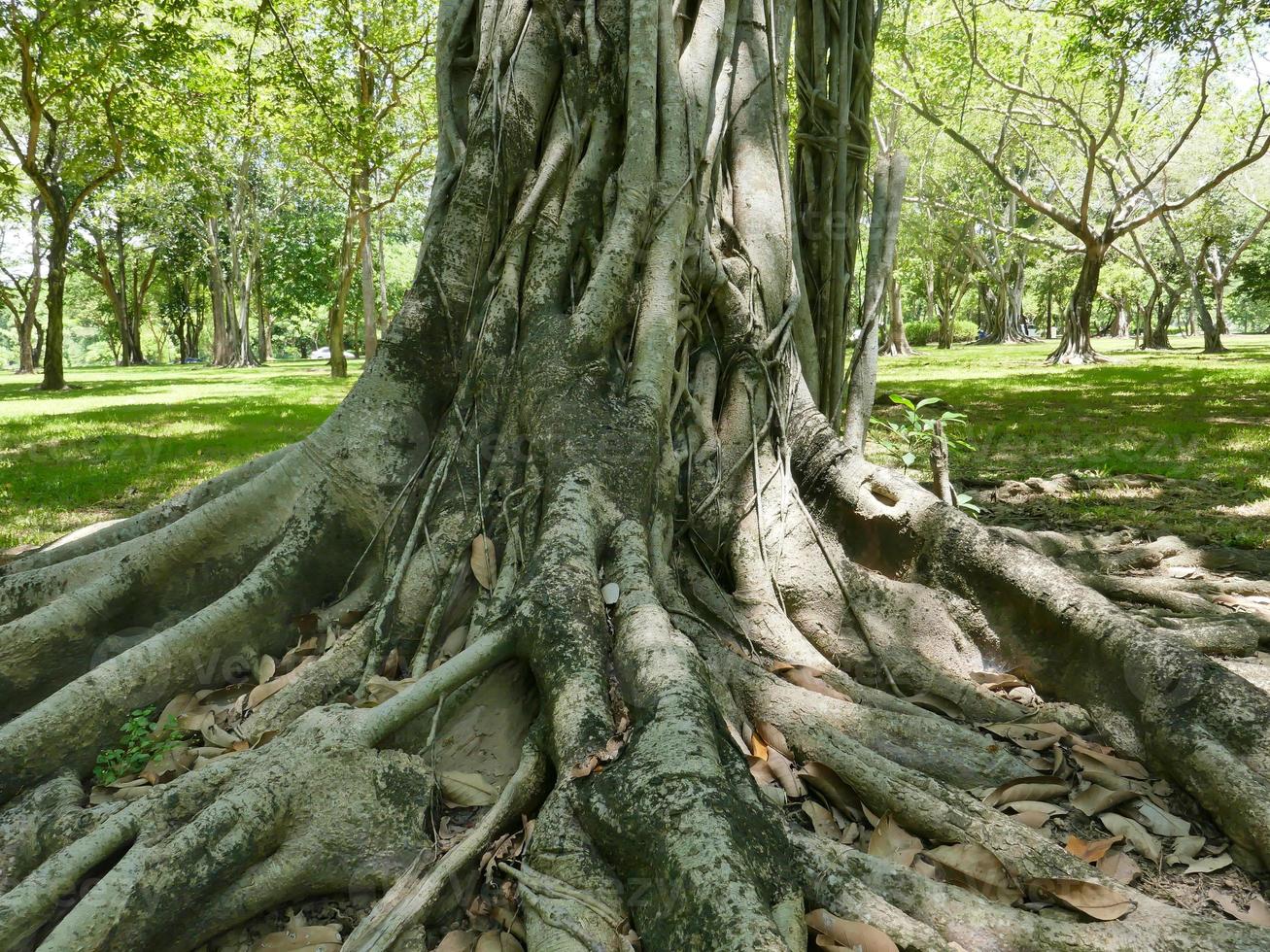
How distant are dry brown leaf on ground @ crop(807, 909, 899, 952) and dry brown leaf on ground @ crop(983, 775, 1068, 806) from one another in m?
0.91

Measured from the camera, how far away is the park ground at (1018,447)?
5.68m

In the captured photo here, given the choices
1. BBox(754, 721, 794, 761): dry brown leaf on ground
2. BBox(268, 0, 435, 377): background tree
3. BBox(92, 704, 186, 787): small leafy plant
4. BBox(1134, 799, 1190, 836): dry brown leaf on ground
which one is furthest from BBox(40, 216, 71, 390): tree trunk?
BBox(1134, 799, 1190, 836): dry brown leaf on ground

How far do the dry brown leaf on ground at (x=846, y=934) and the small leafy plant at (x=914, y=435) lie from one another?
373 cm

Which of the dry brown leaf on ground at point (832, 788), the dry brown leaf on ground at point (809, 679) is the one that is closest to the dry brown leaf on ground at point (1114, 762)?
the dry brown leaf on ground at point (809, 679)

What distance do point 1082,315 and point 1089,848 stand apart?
2290 cm

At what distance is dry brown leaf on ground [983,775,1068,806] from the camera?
2.39 meters

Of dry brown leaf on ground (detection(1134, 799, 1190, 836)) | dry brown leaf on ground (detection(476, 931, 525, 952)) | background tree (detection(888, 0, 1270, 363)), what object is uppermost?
background tree (detection(888, 0, 1270, 363))

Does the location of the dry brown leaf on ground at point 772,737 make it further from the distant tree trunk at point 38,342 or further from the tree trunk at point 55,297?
the distant tree trunk at point 38,342

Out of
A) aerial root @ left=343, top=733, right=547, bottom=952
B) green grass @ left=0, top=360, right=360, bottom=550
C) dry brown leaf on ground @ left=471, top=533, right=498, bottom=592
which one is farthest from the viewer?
green grass @ left=0, top=360, right=360, bottom=550

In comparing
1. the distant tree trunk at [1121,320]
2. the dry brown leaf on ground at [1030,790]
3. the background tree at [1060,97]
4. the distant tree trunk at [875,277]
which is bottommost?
the dry brown leaf on ground at [1030,790]

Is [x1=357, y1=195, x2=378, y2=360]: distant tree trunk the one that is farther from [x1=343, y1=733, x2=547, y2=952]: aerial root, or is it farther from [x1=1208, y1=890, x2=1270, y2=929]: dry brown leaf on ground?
[x1=1208, y1=890, x2=1270, y2=929]: dry brown leaf on ground

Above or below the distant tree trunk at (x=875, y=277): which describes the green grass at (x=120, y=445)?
below

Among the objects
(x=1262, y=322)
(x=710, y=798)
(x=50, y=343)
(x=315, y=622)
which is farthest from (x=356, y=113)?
(x=1262, y=322)

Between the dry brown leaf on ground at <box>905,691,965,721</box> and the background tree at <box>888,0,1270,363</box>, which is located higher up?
the background tree at <box>888,0,1270,363</box>
